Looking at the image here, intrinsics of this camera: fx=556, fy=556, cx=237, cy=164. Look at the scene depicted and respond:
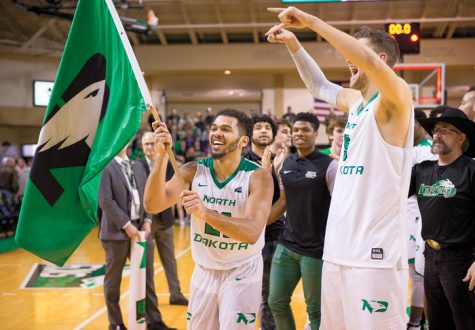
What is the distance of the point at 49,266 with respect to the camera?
10.8m

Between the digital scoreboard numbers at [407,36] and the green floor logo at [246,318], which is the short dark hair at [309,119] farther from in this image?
the digital scoreboard numbers at [407,36]

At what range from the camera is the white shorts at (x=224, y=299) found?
3.70 meters

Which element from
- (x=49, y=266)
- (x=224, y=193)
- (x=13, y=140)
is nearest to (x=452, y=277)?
(x=224, y=193)

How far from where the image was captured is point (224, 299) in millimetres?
3746

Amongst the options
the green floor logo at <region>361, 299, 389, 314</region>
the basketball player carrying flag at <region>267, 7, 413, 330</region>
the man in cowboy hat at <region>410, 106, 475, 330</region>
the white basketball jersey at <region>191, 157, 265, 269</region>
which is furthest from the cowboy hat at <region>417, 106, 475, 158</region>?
the green floor logo at <region>361, 299, 389, 314</region>

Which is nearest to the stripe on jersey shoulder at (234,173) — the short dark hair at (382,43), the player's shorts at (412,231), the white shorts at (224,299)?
the white shorts at (224,299)

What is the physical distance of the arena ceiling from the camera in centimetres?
2144

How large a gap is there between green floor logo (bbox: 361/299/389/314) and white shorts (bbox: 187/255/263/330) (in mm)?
1091

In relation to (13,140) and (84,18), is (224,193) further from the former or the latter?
(13,140)

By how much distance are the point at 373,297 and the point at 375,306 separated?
5 centimetres

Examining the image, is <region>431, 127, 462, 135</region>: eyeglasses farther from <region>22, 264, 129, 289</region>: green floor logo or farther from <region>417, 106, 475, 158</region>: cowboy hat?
<region>22, 264, 129, 289</region>: green floor logo

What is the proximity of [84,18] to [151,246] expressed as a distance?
3479 mm

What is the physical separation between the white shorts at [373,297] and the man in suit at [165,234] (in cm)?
454

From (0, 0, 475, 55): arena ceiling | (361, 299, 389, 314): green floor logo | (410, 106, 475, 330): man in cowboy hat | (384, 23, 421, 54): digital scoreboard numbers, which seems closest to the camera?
(361, 299, 389, 314): green floor logo
